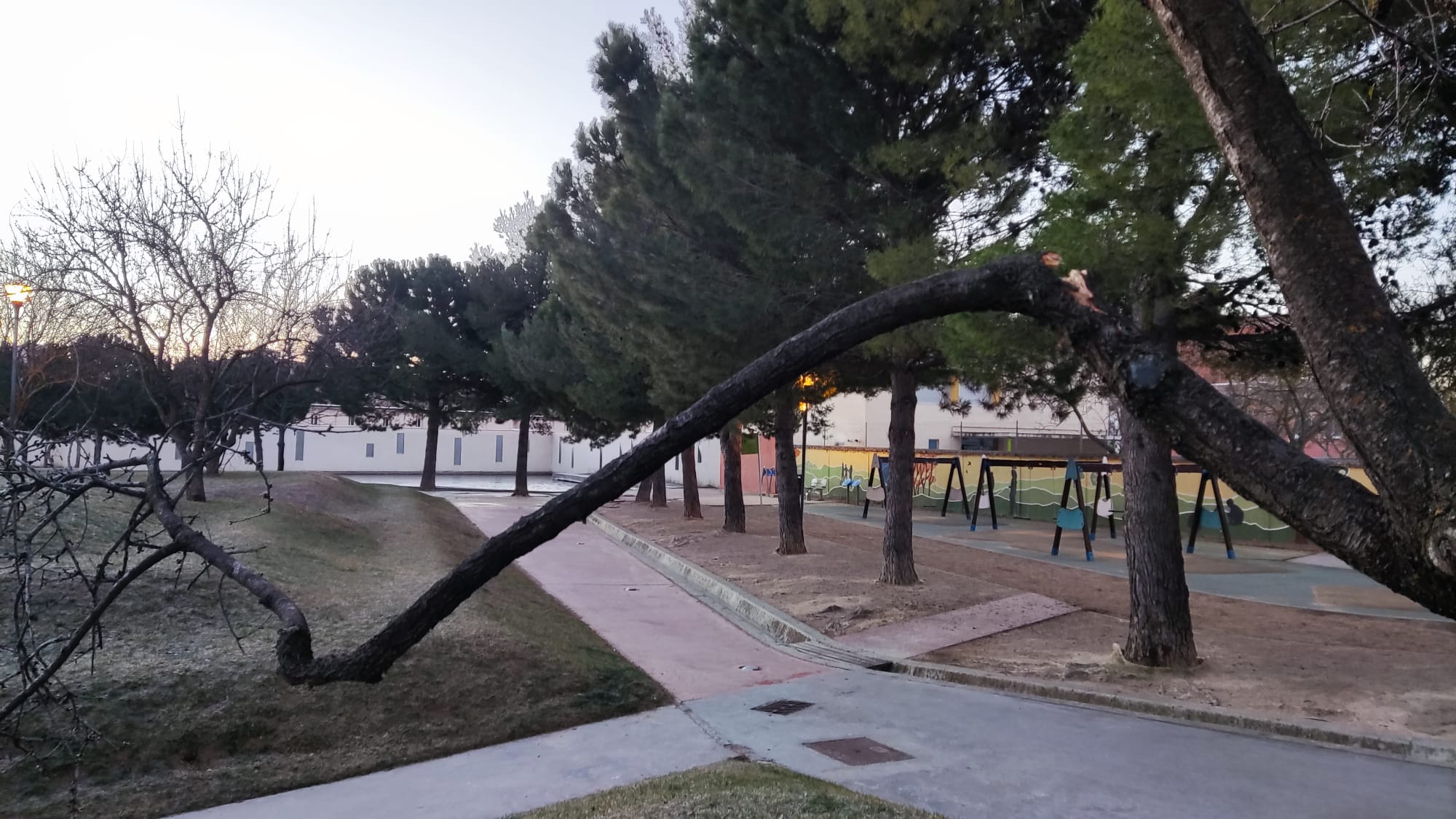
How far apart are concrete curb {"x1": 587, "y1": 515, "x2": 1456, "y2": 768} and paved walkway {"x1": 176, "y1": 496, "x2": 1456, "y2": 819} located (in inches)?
7.4

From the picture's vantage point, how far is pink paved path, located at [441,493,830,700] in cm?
952

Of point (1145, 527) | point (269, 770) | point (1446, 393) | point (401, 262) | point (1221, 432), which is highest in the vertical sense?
point (401, 262)

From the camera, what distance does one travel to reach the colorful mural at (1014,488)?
22203 millimetres

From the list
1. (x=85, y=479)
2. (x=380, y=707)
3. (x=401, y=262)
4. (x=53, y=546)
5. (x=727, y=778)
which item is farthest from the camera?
(x=401, y=262)

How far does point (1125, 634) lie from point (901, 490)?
3.61 metres

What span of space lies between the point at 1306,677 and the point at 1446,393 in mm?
2709

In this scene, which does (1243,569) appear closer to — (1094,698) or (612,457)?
(1094,698)

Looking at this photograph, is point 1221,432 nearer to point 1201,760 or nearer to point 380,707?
point 1201,760

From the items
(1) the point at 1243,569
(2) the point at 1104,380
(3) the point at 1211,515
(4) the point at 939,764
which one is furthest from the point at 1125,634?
(3) the point at 1211,515

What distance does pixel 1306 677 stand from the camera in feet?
28.3

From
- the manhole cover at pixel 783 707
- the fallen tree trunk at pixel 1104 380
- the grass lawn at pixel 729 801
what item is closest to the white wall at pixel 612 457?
the manhole cover at pixel 783 707

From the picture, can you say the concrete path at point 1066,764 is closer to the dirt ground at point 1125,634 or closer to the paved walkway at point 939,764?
the paved walkway at point 939,764

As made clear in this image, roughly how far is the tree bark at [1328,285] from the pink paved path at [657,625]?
7.04 m

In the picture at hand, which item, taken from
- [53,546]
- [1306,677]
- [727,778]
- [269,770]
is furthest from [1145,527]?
[53,546]
